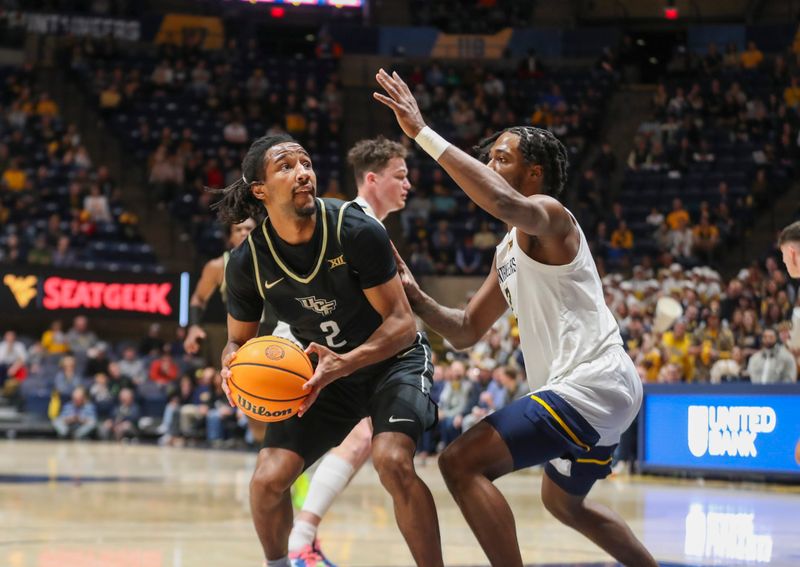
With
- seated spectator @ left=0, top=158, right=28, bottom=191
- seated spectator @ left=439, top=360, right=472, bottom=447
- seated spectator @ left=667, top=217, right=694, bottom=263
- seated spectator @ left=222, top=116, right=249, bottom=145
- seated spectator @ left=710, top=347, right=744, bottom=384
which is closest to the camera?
seated spectator @ left=710, top=347, right=744, bottom=384

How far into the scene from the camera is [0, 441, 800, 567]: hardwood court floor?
6.52m

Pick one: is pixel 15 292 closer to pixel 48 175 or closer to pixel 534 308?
pixel 48 175

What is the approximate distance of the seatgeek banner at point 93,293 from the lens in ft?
64.7

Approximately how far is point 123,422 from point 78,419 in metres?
0.77

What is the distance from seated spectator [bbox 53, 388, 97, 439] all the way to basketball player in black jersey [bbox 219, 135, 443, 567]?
15035mm

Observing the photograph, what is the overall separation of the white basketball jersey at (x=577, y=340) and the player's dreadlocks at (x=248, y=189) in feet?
3.86

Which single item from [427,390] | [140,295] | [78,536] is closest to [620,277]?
[140,295]

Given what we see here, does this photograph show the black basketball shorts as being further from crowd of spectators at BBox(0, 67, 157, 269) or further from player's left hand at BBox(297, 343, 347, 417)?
crowd of spectators at BBox(0, 67, 157, 269)

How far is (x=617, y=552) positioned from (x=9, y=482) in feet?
25.6

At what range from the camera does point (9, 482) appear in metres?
11.1

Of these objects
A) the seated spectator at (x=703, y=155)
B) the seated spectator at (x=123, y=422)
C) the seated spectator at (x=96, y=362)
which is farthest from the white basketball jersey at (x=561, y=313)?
the seated spectator at (x=703, y=155)

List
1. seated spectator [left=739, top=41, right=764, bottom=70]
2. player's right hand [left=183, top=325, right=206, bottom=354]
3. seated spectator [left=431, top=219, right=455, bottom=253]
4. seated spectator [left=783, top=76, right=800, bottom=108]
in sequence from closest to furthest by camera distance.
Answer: player's right hand [left=183, top=325, right=206, bottom=354] → seated spectator [left=431, top=219, right=455, bottom=253] → seated spectator [left=783, top=76, right=800, bottom=108] → seated spectator [left=739, top=41, right=764, bottom=70]

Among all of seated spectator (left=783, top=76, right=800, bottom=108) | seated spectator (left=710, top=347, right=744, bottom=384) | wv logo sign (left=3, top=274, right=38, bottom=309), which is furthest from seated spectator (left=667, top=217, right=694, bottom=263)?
wv logo sign (left=3, top=274, right=38, bottom=309)

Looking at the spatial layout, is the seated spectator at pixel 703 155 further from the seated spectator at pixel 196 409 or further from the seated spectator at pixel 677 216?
the seated spectator at pixel 196 409
